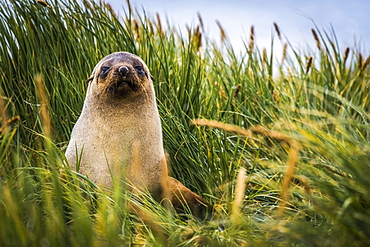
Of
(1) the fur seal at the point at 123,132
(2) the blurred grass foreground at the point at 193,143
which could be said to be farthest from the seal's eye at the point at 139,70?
(2) the blurred grass foreground at the point at 193,143


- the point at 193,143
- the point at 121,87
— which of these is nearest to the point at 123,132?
the point at 121,87

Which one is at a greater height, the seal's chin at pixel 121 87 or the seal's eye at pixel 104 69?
the seal's eye at pixel 104 69

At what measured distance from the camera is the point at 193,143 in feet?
14.0

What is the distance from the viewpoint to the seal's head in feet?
11.4

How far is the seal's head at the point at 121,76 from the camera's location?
3.48 m

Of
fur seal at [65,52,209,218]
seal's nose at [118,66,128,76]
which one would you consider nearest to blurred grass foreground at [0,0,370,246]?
fur seal at [65,52,209,218]

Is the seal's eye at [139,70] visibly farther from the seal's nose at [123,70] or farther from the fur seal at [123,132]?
the seal's nose at [123,70]

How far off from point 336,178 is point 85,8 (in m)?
3.65

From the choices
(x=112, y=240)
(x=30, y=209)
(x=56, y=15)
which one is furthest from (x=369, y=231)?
(x=56, y=15)

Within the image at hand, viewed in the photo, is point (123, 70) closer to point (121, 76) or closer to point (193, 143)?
point (121, 76)

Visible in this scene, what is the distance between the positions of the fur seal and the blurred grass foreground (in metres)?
0.17

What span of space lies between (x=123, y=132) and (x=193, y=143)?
88 centimetres

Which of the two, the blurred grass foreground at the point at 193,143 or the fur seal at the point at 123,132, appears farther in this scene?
the fur seal at the point at 123,132

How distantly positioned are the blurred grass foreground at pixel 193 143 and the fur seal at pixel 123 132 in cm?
17
